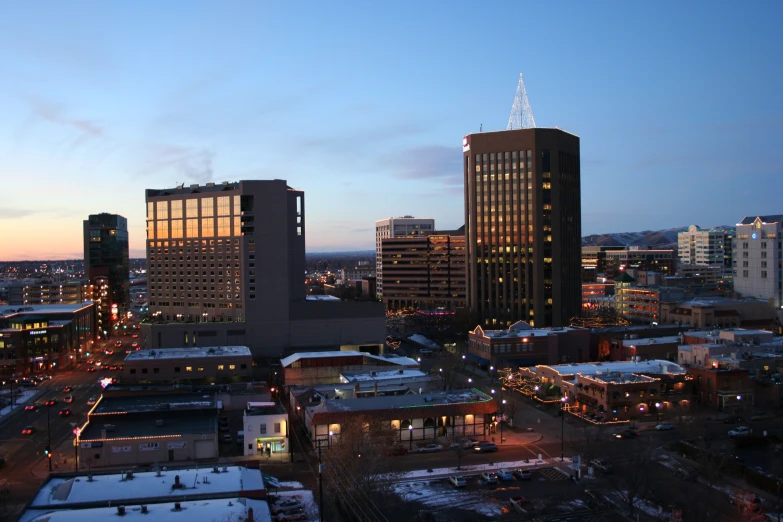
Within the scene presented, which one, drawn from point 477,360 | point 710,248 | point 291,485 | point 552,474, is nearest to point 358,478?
point 291,485

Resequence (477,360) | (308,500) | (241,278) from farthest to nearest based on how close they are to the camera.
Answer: (241,278) < (477,360) < (308,500)

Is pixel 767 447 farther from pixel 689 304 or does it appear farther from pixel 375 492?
pixel 689 304

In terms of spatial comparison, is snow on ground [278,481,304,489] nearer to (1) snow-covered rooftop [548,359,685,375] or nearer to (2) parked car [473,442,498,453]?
(2) parked car [473,442,498,453]

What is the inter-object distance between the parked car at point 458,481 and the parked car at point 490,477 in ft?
2.24

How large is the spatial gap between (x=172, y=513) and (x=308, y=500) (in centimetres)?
504

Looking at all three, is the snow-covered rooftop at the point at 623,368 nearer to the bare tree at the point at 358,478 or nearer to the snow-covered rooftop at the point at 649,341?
the snow-covered rooftop at the point at 649,341

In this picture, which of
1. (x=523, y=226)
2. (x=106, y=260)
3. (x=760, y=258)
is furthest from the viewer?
(x=106, y=260)

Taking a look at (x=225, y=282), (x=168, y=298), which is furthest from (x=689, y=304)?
(x=168, y=298)

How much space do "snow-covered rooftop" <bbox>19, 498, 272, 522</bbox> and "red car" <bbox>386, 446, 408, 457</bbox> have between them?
925cm

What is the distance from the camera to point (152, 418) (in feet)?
97.5

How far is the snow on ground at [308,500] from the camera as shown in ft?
66.7

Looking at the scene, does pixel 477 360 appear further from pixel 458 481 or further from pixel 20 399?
pixel 20 399

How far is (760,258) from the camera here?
67.4m

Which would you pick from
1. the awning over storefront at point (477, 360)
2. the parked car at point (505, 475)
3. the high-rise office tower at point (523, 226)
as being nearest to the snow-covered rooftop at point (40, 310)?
the awning over storefront at point (477, 360)
